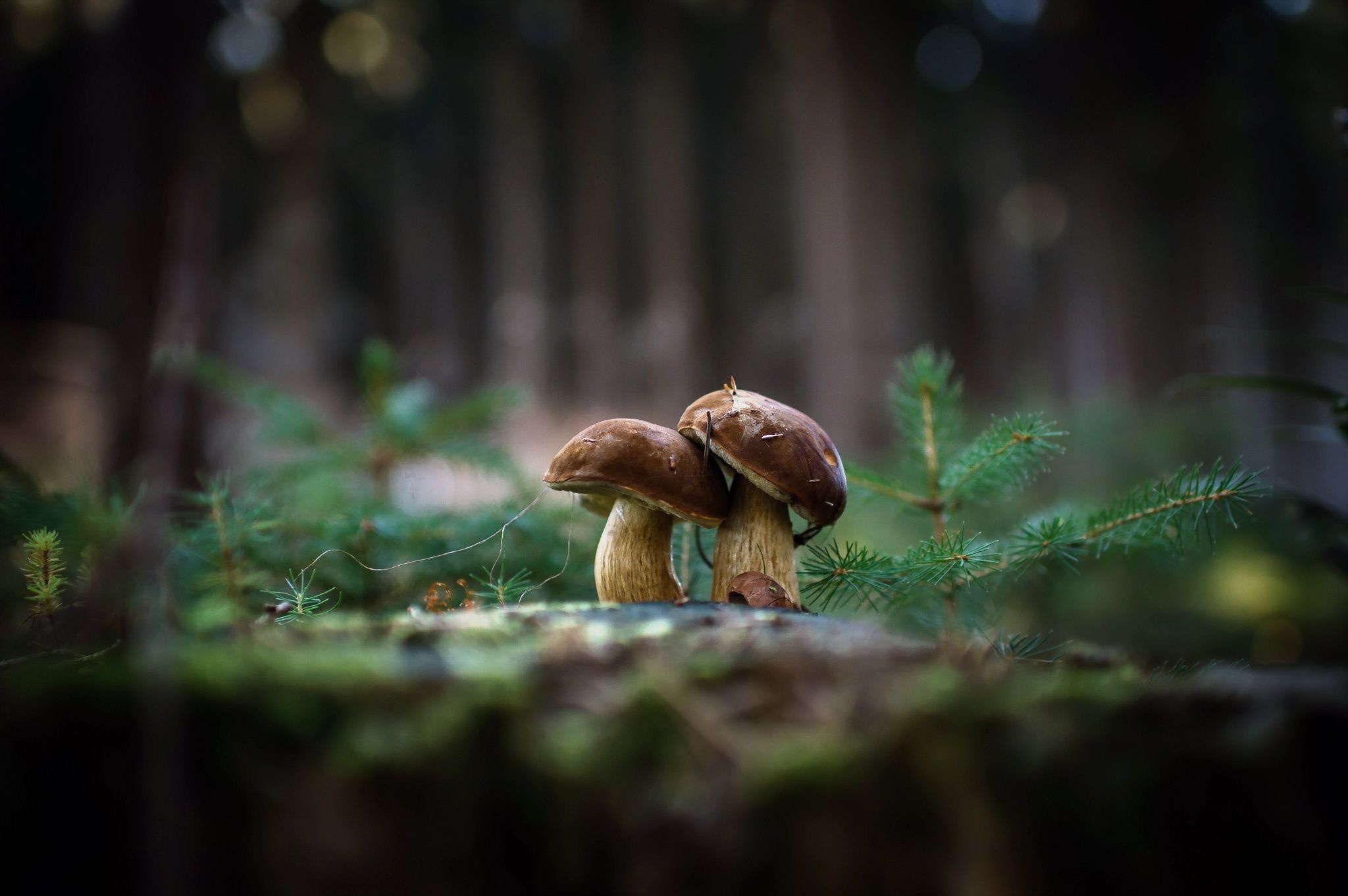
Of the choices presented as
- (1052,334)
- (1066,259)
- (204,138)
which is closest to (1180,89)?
(1066,259)

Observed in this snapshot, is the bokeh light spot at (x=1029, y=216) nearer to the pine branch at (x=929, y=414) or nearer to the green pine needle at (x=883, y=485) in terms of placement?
the pine branch at (x=929, y=414)

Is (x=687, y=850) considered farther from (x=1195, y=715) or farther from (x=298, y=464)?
(x=298, y=464)

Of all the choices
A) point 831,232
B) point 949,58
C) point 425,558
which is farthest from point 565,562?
point 949,58

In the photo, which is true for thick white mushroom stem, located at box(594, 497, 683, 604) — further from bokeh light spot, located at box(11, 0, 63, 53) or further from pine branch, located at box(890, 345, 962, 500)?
bokeh light spot, located at box(11, 0, 63, 53)

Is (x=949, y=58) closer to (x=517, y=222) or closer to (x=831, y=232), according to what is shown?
(x=517, y=222)

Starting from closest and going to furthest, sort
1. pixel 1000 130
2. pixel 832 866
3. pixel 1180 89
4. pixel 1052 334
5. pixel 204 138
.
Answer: pixel 832 866 < pixel 204 138 < pixel 1180 89 < pixel 1052 334 < pixel 1000 130
